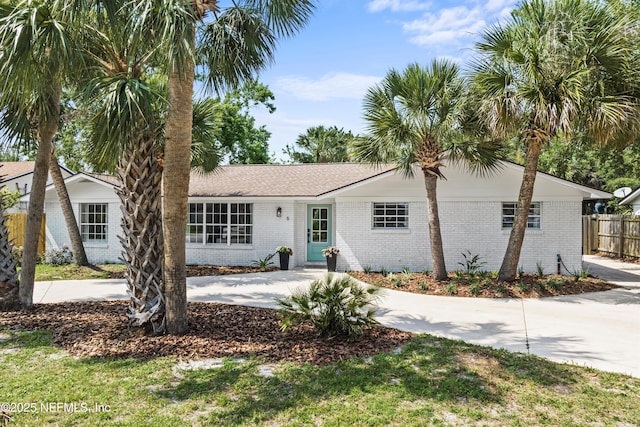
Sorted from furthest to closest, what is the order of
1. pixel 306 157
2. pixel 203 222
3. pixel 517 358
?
pixel 306 157 → pixel 203 222 → pixel 517 358

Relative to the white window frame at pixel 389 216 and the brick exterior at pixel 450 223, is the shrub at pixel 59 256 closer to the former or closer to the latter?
the brick exterior at pixel 450 223

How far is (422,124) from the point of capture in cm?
1116

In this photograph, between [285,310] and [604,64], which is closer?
[285,310]

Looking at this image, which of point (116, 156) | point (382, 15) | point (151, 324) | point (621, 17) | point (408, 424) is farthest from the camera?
point (382, 15)

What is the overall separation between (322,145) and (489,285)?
87.6ft

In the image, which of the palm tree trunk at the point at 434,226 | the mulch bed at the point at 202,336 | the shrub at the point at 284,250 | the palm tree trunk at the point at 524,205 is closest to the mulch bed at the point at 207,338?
the mulch bed at the point at 202,336

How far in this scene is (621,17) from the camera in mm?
10000

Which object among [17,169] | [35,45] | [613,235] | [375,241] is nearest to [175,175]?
[35,45]

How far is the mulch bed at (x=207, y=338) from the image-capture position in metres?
5.96

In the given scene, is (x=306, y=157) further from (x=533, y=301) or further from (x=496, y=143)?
(x=533, y=301)

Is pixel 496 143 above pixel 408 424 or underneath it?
above

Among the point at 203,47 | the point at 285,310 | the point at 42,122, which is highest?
the point at 203,47

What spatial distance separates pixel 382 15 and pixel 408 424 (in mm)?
9806

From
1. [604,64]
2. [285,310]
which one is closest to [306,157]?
[604,64]
